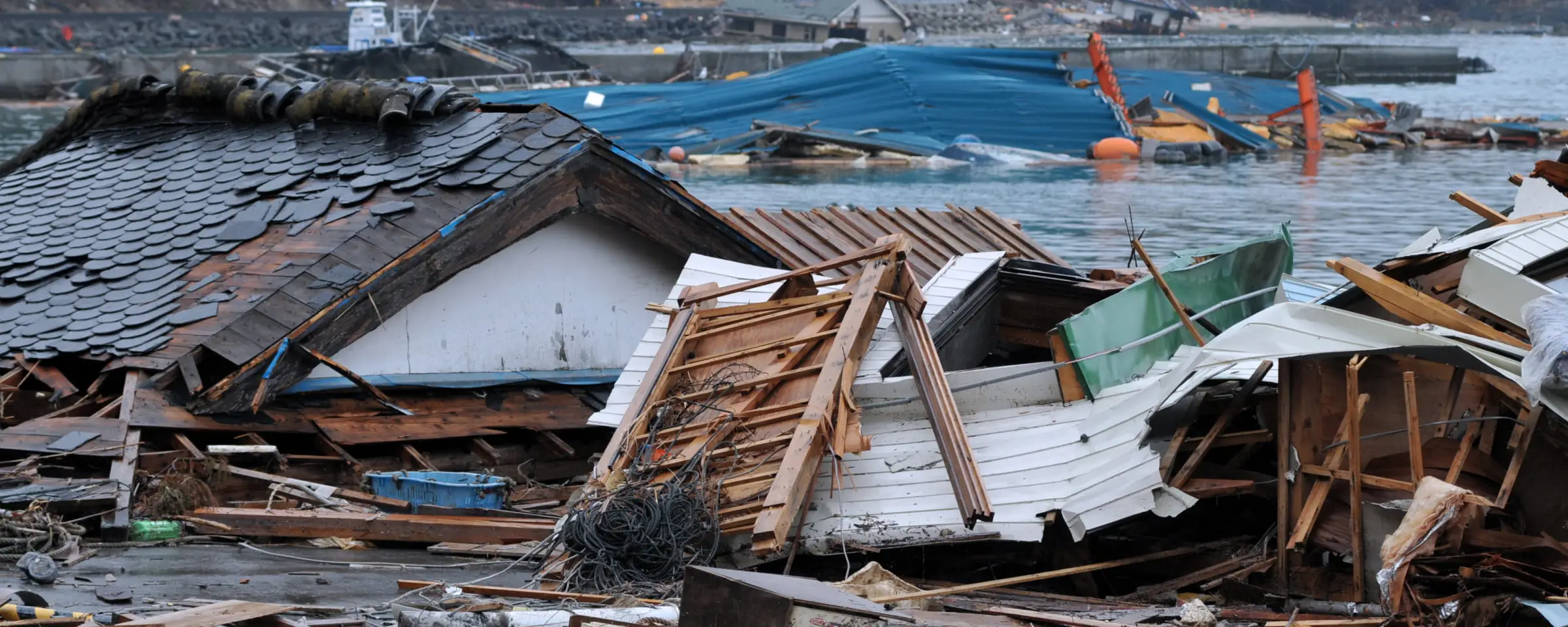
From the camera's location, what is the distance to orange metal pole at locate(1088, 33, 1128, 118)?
49.0 meters

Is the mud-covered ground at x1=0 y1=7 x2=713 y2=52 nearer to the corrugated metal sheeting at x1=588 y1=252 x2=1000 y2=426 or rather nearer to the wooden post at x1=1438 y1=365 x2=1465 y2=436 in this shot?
the corrugated metal sheeting at x1=588 y1=252 x2=1000 y2=426

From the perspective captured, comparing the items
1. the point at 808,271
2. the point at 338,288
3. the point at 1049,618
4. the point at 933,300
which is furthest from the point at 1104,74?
the point at 1049,618

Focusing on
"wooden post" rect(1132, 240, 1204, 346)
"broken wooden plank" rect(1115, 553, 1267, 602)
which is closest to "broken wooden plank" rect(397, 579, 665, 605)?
"broken wooden plank" rect(1115, 553, 1267, 602)

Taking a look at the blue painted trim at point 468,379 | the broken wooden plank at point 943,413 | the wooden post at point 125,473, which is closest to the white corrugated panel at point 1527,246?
the broken wooden plank at point 943,413

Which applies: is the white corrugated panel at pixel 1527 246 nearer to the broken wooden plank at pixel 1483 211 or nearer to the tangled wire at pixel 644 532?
the broken wooden plank at pixel 1483 211

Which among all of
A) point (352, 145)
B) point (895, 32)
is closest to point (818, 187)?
point (352, 145)

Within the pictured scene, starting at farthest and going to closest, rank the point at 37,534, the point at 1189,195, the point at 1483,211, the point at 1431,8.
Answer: the point at 1431,8 < the point at 1189,195 < the point at 1483,211 < the point at 37,534

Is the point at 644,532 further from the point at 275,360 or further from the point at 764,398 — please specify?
the point at 275,360

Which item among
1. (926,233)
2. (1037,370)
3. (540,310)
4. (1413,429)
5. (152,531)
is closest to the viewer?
(1413,429)

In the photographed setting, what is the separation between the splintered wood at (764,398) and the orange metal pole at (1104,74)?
4005 centimetres

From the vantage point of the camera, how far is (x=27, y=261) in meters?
12.4

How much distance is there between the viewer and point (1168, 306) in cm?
1142

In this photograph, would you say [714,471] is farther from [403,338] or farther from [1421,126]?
[1421,126]

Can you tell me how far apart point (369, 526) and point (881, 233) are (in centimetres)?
627
